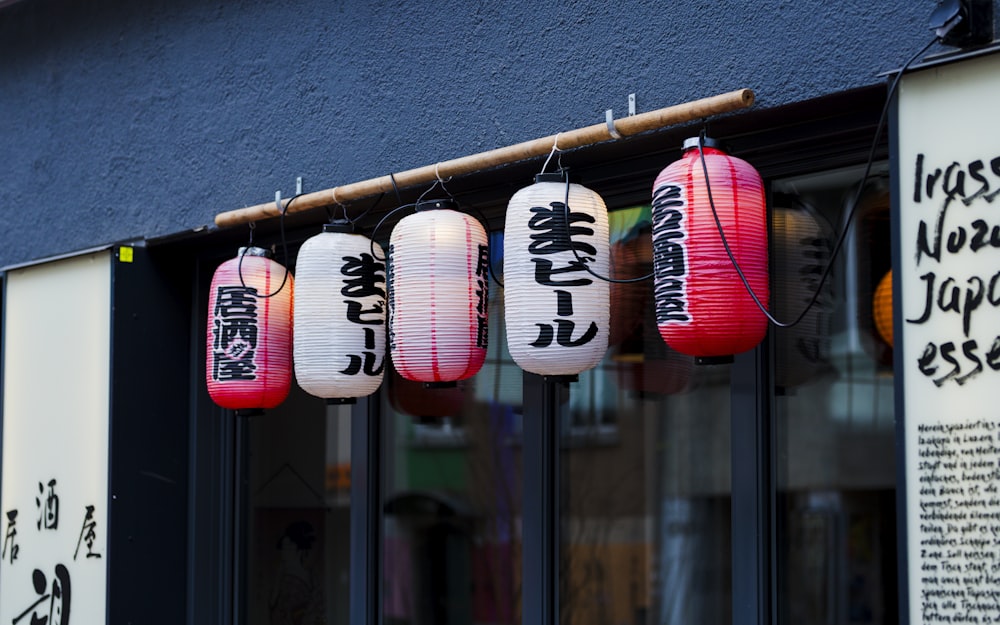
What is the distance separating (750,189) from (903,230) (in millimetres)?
471

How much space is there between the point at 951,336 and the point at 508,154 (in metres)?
1.71

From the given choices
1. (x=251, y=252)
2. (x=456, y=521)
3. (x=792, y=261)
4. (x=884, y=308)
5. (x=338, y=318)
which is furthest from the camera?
(x=456, y=521)

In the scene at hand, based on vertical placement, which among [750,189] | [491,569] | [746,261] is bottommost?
[491,569]

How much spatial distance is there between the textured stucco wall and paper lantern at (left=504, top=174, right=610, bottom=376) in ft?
2.18

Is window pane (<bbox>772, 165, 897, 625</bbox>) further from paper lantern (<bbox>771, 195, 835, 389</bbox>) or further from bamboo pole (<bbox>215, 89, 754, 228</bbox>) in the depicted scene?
bamboo pole (<bbox>215, 89, 754, 228</bbox>)

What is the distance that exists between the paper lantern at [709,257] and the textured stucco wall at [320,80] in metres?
0.51

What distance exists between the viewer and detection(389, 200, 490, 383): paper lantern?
13.5 feet

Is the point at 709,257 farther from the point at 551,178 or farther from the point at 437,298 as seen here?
the point at 437,298

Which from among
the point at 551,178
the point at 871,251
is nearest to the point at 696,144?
the point at 551,178

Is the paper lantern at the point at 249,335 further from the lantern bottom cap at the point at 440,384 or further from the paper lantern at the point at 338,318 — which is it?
the lantern bottom cap at the point at 440,384

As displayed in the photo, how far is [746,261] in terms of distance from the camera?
11.5 ft

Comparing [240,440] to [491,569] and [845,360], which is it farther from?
[845,360]

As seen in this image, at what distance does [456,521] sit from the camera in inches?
484

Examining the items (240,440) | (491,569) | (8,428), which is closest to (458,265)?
(240,440)
